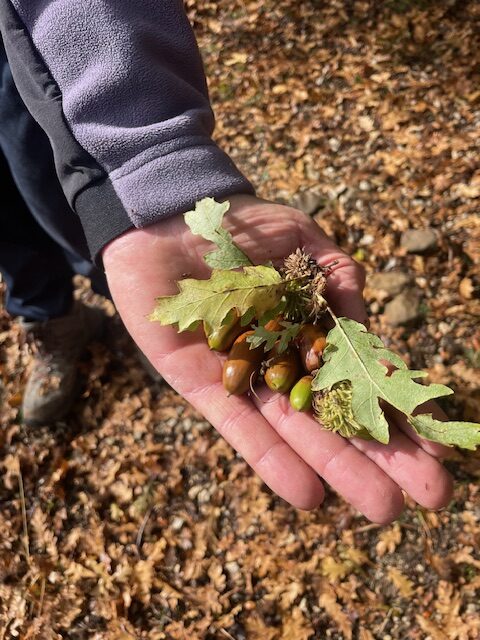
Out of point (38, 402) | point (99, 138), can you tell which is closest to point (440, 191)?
point (99, 138)

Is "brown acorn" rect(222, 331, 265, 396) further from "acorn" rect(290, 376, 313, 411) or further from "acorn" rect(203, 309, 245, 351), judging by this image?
"acorn" rect(290, 376, 313, 411)

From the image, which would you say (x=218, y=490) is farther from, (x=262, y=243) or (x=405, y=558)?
(x=262, y=243)

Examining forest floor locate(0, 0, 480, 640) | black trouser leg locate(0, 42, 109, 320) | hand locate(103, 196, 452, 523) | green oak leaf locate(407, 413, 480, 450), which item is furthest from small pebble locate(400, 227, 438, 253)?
green oak leaf locate(407, 413, 480, 450)

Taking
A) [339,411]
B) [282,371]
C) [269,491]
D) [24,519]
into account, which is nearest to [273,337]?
[282,371]

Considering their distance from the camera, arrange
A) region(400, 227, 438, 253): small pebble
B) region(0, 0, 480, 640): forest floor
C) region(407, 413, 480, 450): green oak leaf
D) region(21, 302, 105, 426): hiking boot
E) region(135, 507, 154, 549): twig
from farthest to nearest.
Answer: region(400, 227, 438, 253): small pebble < region(21, 302, 105, 426): hiking boot < region(135, 507, 154, 549): twig < region(0, 0, 480, 640): forest floor < region(407, 413, 480, 450): green oak leaf

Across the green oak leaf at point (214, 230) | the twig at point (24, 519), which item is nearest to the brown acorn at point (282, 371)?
the green oak leaf at point (214, 230)

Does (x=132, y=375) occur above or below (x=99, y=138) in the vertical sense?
below
